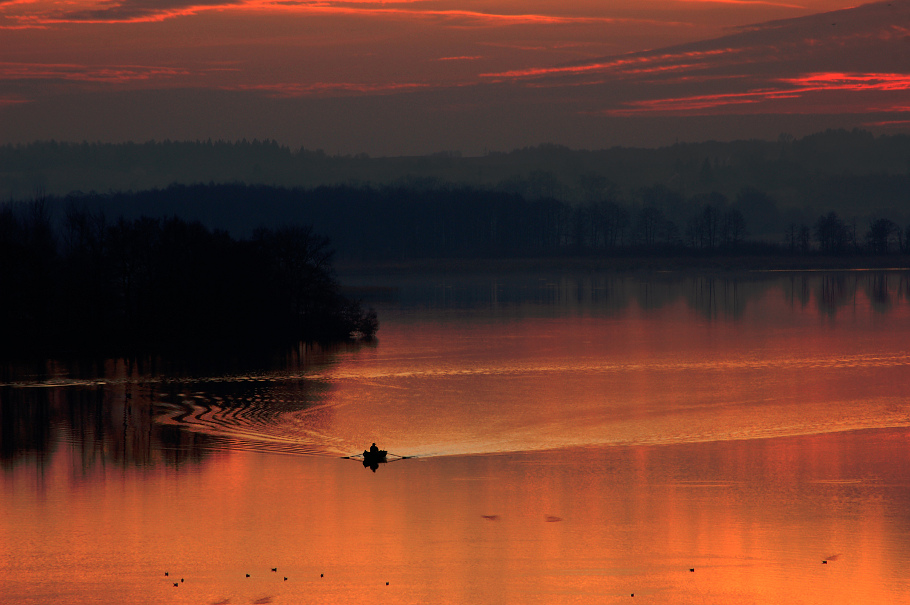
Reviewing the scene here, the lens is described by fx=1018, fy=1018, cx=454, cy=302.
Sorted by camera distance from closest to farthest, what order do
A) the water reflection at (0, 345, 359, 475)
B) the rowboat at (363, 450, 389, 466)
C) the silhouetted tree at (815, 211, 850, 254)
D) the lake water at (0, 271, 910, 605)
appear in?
the lake water at (0, 271, 910, 605) < the rowboat at (363, 450, 389, 466) < the water reflection at (0, 345, 359, 475) < the silhouetted tree at (815, 211, 850, 254)

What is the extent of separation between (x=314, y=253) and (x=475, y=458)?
3889 cm

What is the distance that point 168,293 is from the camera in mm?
60375

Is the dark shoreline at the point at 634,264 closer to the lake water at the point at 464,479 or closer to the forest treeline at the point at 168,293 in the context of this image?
the forest treeline at the point at 168,293

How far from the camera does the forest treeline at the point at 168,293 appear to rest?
56.0 metres

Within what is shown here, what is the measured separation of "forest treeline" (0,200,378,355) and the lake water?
1028 centimetres

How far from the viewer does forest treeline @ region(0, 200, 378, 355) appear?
184 ft

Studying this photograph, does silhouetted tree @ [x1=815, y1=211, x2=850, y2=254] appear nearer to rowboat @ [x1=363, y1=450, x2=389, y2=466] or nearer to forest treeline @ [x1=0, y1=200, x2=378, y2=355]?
forest treeline @ [x1=0, y1=200, x2=378, y2=355]

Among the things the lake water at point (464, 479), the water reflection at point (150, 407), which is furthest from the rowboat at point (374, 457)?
the water reflection at point (150, 407)

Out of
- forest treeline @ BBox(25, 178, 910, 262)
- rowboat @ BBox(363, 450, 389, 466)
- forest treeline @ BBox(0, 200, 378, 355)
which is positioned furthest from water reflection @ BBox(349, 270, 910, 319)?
rowboat @ BBox(363, 450, 389, 466)

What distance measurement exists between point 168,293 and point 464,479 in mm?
41533

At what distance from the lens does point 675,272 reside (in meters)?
148

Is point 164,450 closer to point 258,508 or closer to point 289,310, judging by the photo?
point 258,508

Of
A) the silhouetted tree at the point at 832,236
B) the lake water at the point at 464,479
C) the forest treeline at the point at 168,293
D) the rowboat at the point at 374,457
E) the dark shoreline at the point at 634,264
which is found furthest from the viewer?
the silhouetted tree at the point at 832,236

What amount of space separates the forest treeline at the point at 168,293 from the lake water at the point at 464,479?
10283mm
